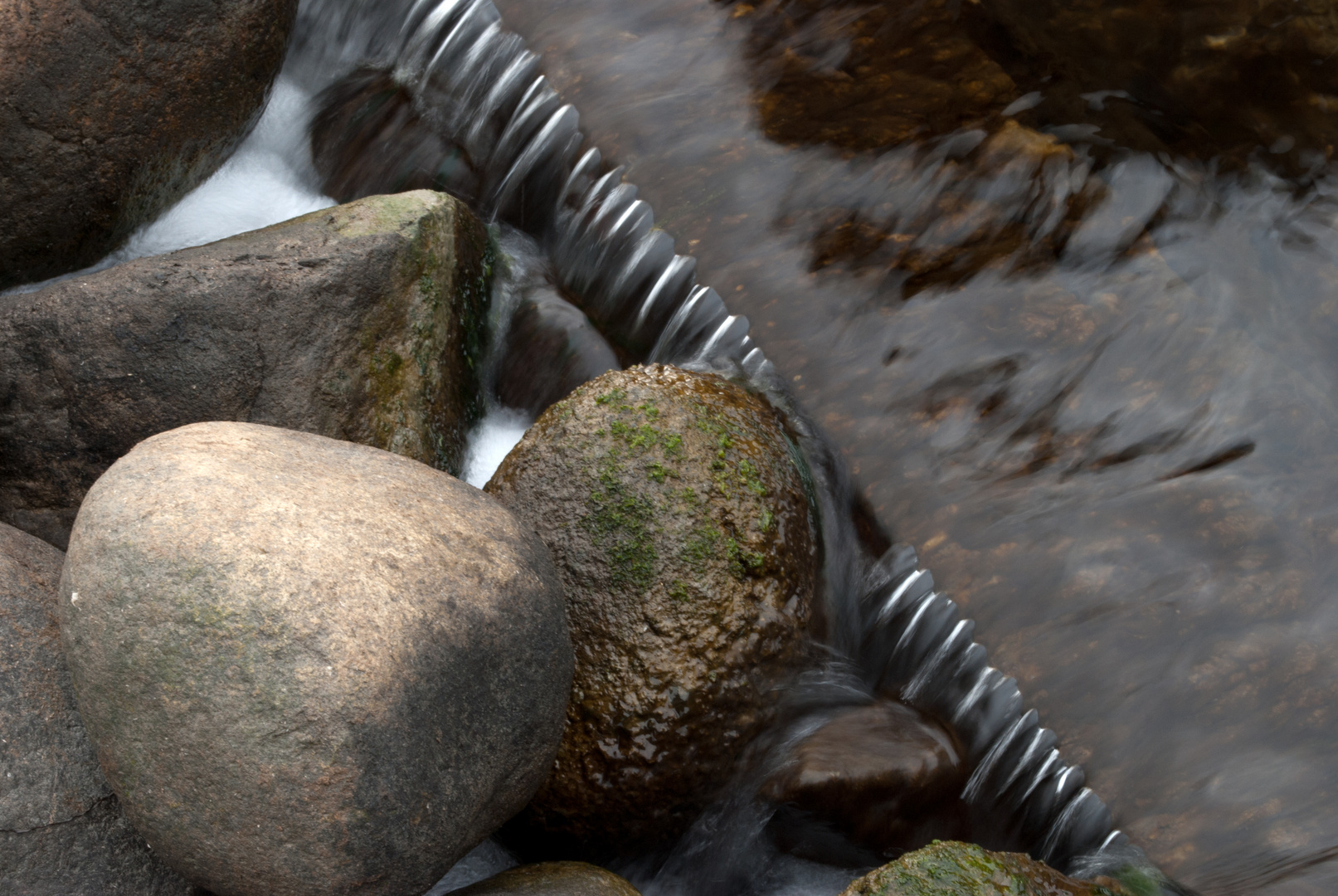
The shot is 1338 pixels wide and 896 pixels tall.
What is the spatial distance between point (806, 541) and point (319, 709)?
1.63 meters

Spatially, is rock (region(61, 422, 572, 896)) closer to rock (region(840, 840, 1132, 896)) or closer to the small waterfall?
rock (region(840, 840, 1132, 896))

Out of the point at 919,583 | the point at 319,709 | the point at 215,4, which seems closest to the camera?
the point at 319,709

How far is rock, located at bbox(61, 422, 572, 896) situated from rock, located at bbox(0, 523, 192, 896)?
0.26 metres

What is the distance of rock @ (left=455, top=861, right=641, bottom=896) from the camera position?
9.23ft

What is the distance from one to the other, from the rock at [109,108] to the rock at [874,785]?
3.57 metres

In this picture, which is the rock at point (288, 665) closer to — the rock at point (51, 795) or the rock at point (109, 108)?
the rock at point (51, 795)

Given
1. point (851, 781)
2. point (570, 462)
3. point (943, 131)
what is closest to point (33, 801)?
point (570, 462)

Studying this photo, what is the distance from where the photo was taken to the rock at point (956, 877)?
95.3 inches

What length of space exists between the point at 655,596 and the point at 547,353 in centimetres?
144

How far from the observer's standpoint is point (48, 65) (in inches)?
153

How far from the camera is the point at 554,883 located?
2.84 m

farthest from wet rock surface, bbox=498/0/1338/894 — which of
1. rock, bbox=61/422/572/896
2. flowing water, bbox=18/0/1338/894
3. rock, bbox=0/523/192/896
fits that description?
rock, bbox=0/523/192/896

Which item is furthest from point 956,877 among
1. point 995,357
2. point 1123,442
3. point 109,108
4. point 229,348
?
point 109,108

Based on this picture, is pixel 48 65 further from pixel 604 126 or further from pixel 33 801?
pixel 33 801
